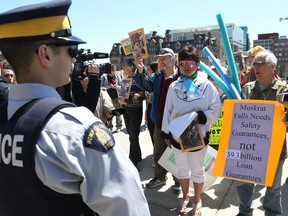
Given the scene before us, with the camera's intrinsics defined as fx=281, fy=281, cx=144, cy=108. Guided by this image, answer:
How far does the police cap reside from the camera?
1.06m

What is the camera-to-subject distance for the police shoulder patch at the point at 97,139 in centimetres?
94

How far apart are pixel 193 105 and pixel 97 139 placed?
2.45 m

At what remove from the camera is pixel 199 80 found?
3334mm

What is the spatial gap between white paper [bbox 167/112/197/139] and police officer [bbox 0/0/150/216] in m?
2.17

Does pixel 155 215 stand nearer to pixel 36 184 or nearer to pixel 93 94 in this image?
pixel 93 94

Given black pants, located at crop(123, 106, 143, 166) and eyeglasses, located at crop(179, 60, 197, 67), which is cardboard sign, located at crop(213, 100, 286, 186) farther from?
black pants, located at crop(123, 106, 143, 166)

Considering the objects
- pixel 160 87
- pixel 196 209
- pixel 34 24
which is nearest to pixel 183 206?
pixel 196 209

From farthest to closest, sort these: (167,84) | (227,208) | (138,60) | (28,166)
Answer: (138,60), (167,84), (227,208), (28,166)

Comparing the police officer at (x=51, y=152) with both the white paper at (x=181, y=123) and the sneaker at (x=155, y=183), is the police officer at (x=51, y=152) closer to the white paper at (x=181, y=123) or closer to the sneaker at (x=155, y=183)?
the white paper at (x=181, y=123)

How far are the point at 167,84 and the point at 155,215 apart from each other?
1.76 metres

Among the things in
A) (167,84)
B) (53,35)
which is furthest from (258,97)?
(53,35)

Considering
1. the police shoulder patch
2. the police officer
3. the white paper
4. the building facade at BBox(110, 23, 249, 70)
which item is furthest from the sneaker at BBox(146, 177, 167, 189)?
the building facade at BBox(110, 23, 249, 70)

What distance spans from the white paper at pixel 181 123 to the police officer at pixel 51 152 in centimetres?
217

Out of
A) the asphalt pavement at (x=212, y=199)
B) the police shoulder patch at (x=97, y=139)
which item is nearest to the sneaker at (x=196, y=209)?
the asphalt pavement at (x=212, y=199)
